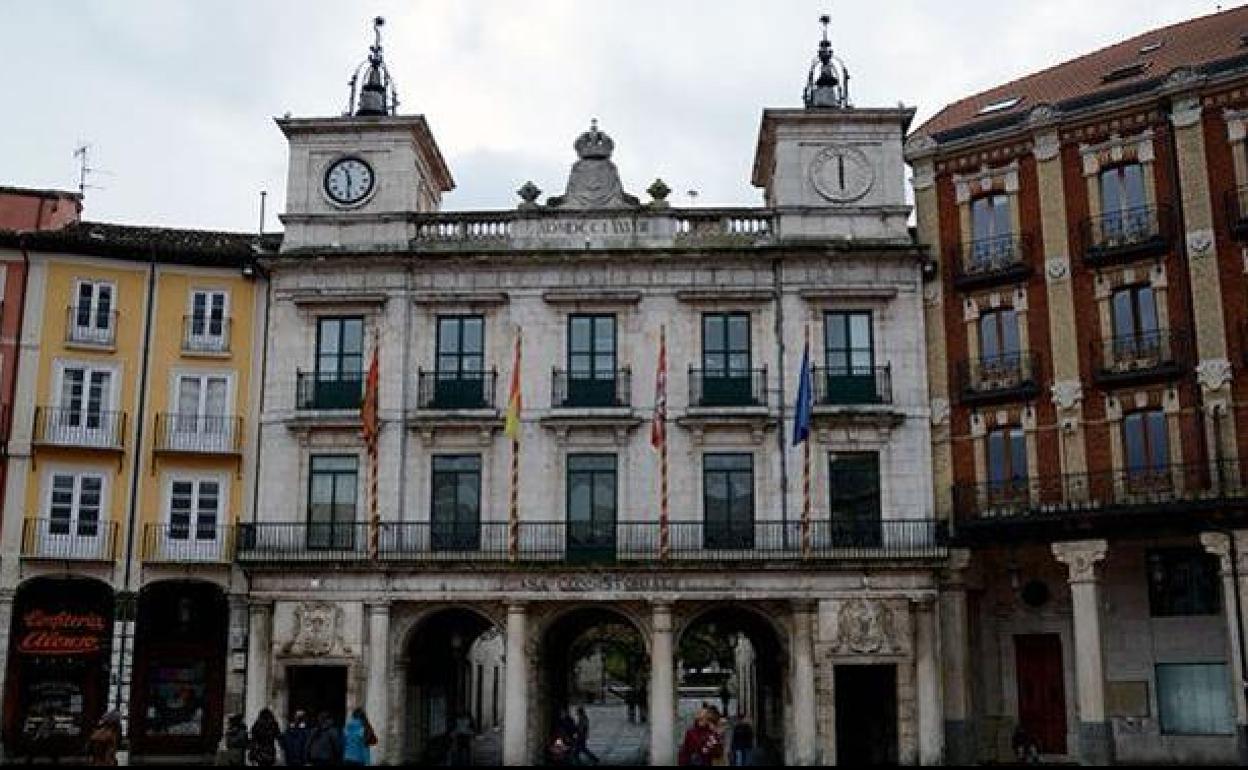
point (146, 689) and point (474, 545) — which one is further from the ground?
point (474, 545)

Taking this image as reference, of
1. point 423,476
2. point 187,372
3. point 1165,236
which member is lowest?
point 423,476

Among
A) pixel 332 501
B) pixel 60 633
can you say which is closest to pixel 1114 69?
pixel 332 501

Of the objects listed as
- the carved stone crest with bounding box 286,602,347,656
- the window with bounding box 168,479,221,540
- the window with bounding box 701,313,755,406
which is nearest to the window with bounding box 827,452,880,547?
the window with bounding box 701,313,755,406

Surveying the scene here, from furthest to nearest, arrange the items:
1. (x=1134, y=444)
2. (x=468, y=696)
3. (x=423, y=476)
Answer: (x=468, y=696), (x=423, y=476), (x=1134, y=444)

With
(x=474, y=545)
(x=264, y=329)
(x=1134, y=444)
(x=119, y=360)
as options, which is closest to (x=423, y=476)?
(x=474, y=545)

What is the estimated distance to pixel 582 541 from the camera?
35.5 metres

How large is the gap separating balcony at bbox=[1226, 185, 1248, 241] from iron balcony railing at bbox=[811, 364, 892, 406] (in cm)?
915

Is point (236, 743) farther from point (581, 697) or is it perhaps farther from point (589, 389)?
point (581, 697)

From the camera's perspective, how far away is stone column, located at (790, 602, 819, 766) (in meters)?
33.4

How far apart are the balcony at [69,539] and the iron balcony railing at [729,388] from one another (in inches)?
630

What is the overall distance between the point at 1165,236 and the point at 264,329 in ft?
79.3

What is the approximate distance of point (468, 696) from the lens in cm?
4853

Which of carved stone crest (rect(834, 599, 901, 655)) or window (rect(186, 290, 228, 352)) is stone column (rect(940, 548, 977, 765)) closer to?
carved stone crest (rect(834, 599, 901, 655))

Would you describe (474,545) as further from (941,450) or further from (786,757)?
(941,450)
